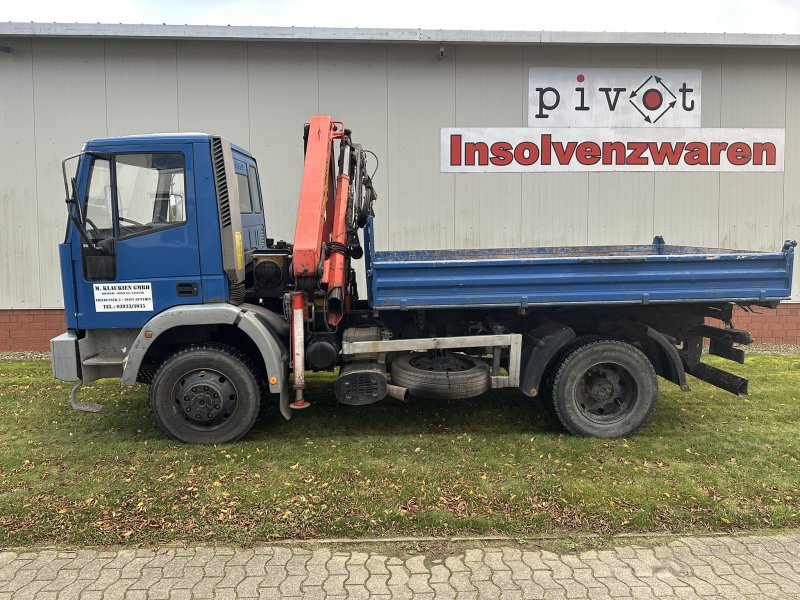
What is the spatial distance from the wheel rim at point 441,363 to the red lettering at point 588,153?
4.73 metres

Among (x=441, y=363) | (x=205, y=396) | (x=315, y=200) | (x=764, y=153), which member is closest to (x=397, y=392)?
(x=441, y=363)

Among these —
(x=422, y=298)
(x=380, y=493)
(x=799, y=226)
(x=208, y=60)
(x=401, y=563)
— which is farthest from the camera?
(x=799, y=226)

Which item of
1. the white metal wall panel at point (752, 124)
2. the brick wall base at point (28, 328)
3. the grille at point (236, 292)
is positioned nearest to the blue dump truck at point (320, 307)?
the grille at point (236, 292)

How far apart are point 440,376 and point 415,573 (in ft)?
6.58

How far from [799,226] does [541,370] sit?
6420 mm

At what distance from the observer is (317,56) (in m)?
8.08

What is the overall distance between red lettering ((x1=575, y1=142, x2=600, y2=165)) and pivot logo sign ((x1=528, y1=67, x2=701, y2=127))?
0.30 m

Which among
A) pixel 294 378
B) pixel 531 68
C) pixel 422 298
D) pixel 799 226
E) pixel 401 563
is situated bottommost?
pixel 401 563

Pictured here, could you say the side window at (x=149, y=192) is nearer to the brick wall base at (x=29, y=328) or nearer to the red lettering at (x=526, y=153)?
the brick wall base at (x=29, y=328)

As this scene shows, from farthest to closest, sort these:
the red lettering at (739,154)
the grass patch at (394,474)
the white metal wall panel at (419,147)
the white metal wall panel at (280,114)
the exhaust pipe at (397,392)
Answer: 1. the red lettering at (739,154)
2. the white metal wall panel at (419,147)
3. the white metal wall panel at (280,114)
4. the exhaust pipe at (397,392)
5. the grass patch at (394,474)

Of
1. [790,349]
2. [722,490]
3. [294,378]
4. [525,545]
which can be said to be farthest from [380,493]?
[790,349]

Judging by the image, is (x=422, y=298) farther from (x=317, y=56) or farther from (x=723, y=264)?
(x=317, y=56)

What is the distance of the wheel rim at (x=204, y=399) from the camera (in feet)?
15.2

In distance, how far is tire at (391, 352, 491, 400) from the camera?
480 centimetres
